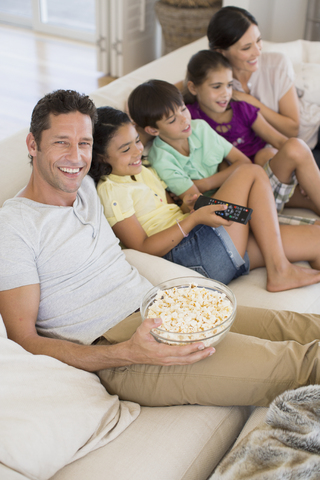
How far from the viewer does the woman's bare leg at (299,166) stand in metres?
1.95

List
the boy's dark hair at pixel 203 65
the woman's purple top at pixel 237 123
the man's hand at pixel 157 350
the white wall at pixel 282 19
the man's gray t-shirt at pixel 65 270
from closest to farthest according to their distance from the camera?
the man's hand at pixel 157 350
the man's gray t-shirt at pixel 65 270
the boy's dark hair at pixel 203 65
the woman's purple top at pixel 237 123
the white wall at pixel 282 19

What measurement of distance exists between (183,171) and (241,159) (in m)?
0.33

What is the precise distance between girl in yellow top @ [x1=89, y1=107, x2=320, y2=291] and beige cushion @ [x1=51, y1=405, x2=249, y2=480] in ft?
1.85

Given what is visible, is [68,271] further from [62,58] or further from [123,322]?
[62,58]

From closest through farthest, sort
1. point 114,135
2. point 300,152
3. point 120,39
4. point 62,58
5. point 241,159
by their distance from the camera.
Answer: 1. point 114,135
2. point 300,152
3. point 241,159
4. point 120,39
5. point 62,58

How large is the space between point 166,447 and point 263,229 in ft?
2.93

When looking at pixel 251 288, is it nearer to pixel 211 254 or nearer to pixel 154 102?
pixel 211 254

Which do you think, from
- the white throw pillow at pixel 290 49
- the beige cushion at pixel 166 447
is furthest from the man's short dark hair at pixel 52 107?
the white throw pillow at pixel 290 49

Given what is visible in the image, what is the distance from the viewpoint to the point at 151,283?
1526 millimetres

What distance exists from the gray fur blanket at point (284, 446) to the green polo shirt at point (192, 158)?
105cm

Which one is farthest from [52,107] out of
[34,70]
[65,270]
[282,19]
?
[34,70]

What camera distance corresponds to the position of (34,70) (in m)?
4.56

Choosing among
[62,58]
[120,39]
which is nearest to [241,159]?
[120,39]

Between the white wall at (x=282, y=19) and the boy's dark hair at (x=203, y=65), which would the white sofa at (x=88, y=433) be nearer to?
the boy's dark hair at (x=203, y=65)
